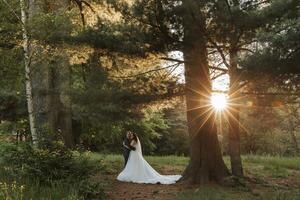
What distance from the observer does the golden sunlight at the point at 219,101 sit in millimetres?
12945

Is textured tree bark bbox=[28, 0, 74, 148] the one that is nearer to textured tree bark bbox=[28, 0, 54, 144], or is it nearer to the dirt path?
textured tree bark bbox=[28, 0, 54, 144]

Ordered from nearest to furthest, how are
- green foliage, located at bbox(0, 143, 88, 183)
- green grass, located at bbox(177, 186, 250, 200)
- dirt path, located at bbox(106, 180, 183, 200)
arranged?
green foliage, located at bbox(0, 143, 88, 183) → green grass, located at bbox(177, 186, 250, 200) → dirt path, located at bbox(106, 180, 183, 200)

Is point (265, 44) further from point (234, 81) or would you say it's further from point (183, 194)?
point (183, 194)

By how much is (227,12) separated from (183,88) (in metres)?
3.03

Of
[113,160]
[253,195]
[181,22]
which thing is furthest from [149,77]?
[113,160]

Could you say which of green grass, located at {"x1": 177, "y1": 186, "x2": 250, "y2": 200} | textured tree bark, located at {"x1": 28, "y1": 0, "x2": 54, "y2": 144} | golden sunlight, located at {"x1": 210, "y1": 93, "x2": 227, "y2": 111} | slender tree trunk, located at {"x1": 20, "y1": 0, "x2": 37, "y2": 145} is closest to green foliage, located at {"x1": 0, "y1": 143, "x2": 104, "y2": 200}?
slender tree trunk, located at {"x1": 20, "y1": 0, "x2": 37, "y2": 145}

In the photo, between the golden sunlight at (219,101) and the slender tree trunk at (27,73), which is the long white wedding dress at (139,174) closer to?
the golden sunlight at (219,101)

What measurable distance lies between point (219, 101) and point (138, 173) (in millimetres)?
3436

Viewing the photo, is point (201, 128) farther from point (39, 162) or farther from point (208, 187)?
point (39, 162)

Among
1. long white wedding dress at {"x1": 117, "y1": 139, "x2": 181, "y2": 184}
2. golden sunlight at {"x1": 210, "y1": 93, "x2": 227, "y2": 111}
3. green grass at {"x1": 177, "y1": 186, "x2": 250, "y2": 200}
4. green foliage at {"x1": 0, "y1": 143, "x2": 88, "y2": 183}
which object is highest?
golden sunlight at {"x1": 210, "y1": 93, "x2": 227, "y2": 111}

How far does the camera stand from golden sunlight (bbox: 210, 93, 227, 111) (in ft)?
42.5

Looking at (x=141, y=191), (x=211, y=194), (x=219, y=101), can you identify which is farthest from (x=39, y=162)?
(x=219, y=101)

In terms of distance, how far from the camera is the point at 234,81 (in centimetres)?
1096

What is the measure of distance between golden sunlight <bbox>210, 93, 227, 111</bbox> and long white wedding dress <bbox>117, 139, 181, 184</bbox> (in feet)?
7.81
